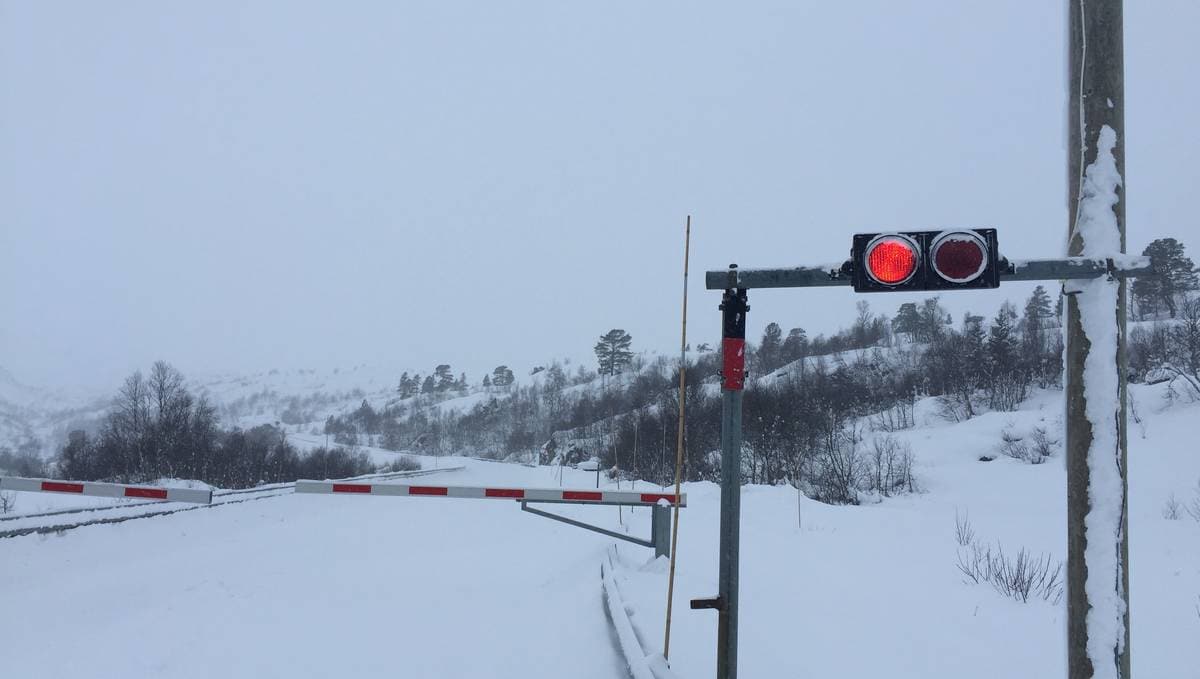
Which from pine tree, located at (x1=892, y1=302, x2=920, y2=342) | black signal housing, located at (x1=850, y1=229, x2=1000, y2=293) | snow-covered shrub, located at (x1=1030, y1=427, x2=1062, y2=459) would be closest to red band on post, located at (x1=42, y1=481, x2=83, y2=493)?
black signal housing, located at (x1=850, y1=229, x2=1000, y2=293)

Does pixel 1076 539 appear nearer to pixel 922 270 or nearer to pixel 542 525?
pixel 922 270

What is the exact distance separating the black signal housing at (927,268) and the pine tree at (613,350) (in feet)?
490

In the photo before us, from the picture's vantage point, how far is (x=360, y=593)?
843cm

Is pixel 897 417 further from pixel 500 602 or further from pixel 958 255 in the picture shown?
pixel 958 255

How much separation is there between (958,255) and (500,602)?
20.7 ft

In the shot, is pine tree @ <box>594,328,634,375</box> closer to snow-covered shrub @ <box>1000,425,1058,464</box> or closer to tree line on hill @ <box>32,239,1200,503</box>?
tree line on hill @ <box>32,239,1200,503</box>

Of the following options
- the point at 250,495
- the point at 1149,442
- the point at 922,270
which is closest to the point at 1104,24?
the point at 922,270

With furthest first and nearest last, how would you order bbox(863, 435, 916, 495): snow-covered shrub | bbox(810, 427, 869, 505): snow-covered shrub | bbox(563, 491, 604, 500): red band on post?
bbox(863, 435, 916, 495): snow-covered shrub < bbox(810, 427, 869, 505): snow-covered shrub < bbox(563, 491, 604, 500): red band on post

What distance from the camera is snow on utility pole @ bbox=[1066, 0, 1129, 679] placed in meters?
3.43

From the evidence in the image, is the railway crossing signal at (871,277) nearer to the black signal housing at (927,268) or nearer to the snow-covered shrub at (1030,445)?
the black signal housing at (927,268)

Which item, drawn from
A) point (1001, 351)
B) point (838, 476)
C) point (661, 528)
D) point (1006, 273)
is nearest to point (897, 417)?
point (1001, 351)

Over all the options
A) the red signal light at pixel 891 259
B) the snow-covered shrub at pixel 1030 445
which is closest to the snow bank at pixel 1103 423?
the red signal light at pixel 891 259

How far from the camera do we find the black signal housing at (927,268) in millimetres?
3693

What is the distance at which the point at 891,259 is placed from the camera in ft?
12.5
